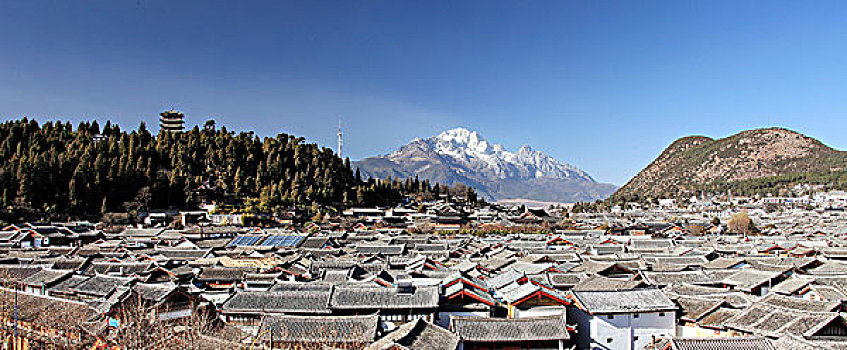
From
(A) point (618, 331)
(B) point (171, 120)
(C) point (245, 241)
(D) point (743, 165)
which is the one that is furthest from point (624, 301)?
(D) point (743, 165)

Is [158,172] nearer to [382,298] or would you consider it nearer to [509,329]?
[382,298]

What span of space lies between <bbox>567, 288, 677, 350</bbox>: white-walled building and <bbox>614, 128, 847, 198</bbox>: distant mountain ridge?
350 feet

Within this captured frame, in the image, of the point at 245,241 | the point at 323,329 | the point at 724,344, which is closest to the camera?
the point at 724,344

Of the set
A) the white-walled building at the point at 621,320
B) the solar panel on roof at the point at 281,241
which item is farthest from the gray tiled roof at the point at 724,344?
the solar panel on roof at the point at 281,241

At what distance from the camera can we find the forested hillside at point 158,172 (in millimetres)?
54228

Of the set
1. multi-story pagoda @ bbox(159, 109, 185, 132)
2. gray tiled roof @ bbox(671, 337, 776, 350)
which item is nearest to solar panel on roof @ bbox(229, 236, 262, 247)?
gray tiled roof @ bbox(671, 337, 776, 350)

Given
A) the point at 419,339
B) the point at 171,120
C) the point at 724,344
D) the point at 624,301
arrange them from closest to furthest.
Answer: the point at 724,344
the point at 419,339
the point at 624,301
the point at 171,120

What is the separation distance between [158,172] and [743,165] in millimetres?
116556

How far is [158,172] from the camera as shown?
216ft

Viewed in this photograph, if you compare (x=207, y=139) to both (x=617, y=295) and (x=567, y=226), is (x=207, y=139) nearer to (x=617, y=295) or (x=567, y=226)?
(x=567, y=226)

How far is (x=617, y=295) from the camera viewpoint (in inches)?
711

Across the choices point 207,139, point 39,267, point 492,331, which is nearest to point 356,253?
point 39,267

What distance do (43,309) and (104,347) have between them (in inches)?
263

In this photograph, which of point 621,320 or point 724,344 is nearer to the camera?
point 724,344
